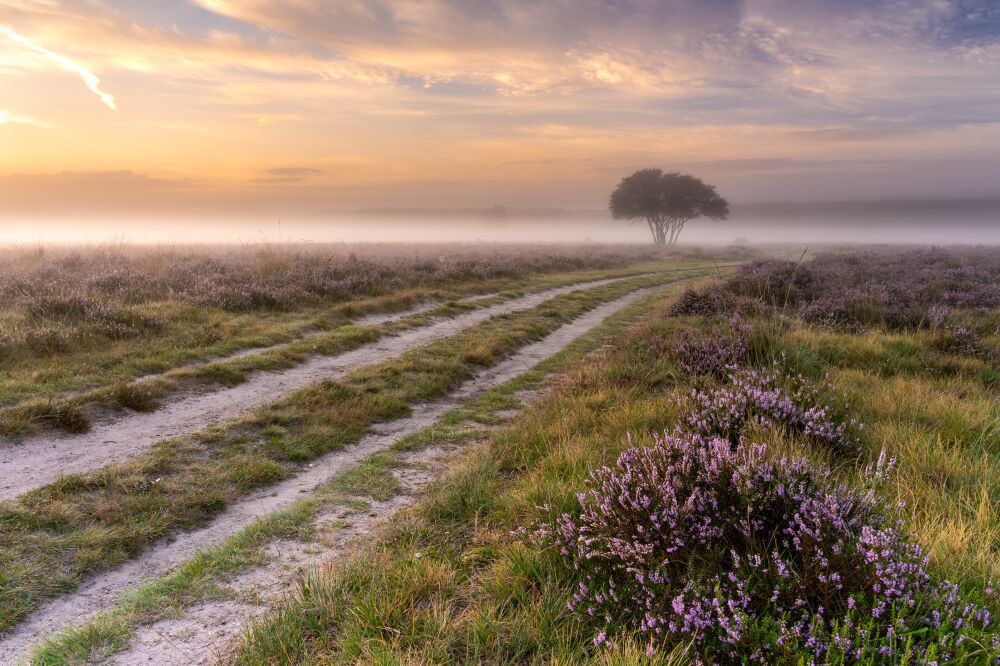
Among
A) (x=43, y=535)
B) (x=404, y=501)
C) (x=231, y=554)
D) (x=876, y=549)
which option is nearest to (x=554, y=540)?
(x=876, y=549)

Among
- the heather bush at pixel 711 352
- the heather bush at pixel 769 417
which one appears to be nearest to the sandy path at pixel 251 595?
the heather bush at pixel 769 417

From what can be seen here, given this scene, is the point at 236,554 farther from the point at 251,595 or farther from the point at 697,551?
the point at 697,551

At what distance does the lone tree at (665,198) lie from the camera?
3169 inches

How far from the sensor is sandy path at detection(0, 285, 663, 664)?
3523mm

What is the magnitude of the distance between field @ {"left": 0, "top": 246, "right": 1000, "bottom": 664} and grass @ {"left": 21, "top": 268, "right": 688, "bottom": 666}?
3cm

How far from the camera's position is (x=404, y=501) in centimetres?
527

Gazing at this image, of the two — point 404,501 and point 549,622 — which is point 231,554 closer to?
point 404,501

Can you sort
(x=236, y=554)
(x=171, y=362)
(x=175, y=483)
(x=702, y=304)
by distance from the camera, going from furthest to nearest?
1. (x=702, y=304)
2. (x=171, y=362)
3. (x=175, y=483)
4. (x=236, y=554)

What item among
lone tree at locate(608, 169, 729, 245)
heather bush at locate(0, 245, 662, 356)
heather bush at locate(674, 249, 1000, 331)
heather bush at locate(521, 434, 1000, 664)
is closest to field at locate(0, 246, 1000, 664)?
heather bush at locate(521, 434, 1000, 664)

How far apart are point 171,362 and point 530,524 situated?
8.63m

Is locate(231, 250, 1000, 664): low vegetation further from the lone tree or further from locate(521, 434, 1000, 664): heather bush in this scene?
the lone tree

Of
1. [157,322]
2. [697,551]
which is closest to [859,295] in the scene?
[697,551]

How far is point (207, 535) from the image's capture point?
4738 mm

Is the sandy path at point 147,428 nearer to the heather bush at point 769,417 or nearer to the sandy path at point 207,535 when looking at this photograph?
the sandy path at point 207,535
